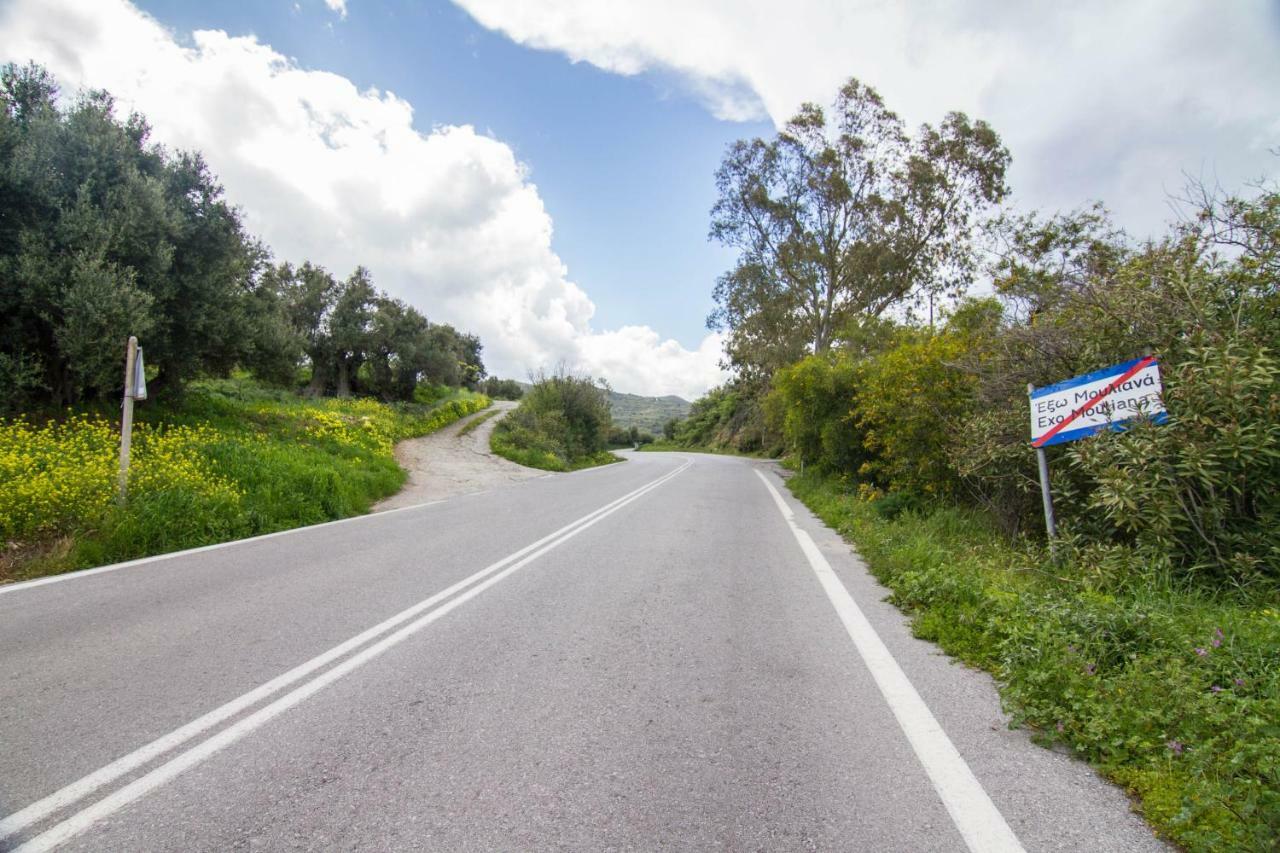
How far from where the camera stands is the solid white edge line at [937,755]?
6.93 ft

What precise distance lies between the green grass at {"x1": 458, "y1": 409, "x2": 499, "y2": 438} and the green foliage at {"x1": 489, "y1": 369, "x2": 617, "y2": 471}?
3.98ft

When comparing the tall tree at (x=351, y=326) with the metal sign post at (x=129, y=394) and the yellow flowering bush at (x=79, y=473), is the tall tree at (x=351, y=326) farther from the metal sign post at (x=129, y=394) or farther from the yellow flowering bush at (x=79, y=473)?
the metal sign post at (x=129, y=394)

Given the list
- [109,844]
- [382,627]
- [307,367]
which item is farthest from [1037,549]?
[307,367]

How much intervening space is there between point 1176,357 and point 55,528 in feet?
36.3

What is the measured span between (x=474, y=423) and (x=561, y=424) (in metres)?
4.05

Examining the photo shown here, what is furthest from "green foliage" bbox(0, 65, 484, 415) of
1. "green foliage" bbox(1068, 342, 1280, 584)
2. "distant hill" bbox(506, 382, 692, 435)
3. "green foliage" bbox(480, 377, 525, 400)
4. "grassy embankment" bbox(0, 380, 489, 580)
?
"distant hill" bbox(506, 382, 692, 435)

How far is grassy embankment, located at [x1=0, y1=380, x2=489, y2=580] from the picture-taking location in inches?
247

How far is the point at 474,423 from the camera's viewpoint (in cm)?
2720

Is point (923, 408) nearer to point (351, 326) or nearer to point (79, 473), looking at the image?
point (79, 473)

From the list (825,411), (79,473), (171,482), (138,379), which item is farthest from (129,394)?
(825,411)

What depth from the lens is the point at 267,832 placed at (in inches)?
81.0

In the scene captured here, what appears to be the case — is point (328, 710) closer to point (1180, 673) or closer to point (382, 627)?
point (382, 627)

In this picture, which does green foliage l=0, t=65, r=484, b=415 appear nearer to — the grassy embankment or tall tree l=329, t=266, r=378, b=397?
the grassy embankment

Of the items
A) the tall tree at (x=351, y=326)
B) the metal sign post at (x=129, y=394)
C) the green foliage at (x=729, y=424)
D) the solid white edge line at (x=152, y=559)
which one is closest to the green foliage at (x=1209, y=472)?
the solid white edge line at (x=152, y=559)
